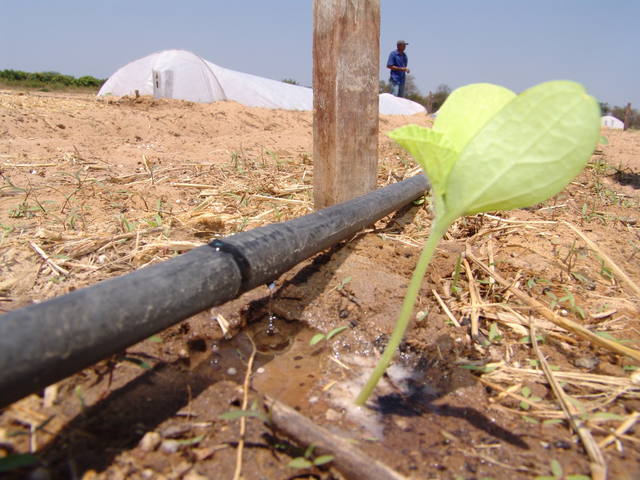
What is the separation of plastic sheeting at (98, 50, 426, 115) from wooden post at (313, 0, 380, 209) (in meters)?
8.77

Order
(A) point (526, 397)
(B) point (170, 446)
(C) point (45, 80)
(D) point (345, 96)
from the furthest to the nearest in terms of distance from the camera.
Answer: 1. (C) point (45, 80)
2. (D) point (345, 96)
3. (A) point (526, 397)
4. (B) point (170, 446)

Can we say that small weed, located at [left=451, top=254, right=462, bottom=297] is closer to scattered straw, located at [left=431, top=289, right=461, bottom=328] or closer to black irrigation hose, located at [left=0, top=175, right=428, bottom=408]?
scattered straw, located at [left=431, top=289, right=461, bottom=328]

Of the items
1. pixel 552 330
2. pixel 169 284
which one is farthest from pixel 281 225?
pixel 552 330

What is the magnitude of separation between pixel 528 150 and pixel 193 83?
34.8 feet

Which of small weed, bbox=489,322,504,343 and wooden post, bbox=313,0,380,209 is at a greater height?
wooden post, bbox=313,0,380,209

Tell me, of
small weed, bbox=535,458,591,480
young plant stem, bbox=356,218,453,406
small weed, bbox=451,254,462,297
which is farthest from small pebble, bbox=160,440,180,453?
small weed, bbox=451,254,462,297

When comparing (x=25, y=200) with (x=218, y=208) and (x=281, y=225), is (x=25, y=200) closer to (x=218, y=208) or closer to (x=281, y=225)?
(x=218, y=208)

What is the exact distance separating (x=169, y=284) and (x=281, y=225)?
52 cm

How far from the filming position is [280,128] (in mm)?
7516

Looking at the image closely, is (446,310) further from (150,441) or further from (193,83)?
(193,83)

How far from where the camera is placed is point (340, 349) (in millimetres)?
1420

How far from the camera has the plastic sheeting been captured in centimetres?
1005

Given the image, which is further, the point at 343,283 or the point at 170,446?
the point at 343,283

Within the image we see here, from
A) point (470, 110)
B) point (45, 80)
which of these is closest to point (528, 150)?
point (470, 110)
